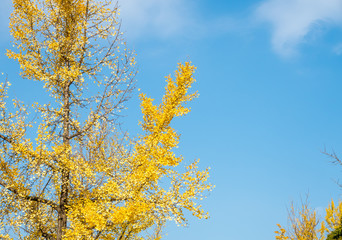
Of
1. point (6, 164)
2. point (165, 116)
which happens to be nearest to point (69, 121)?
point (6, 164)

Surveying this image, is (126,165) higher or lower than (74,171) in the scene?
higher

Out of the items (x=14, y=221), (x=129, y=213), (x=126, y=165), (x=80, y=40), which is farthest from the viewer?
(x=80, y=40)

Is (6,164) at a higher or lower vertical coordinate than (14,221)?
higher

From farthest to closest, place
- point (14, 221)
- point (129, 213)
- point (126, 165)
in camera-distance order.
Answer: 1. point (126, 165)
2. point (14, 221)
3. point (129, 213)

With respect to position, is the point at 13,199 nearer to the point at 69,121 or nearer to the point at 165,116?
the point at 69,121

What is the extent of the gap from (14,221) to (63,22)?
22.7ft

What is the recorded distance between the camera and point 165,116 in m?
11.2

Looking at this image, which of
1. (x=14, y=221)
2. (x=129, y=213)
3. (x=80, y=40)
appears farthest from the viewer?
(x=80, y=40)

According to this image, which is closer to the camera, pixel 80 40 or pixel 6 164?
pixel 6 164

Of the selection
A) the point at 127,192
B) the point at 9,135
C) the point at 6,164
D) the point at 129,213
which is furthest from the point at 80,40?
the point at 129,213

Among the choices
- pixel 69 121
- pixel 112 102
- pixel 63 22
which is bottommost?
pixel 69 121

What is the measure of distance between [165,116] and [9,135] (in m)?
4.67

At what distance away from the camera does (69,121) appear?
11.4 metres

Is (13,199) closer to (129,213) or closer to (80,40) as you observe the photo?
(129,213)
